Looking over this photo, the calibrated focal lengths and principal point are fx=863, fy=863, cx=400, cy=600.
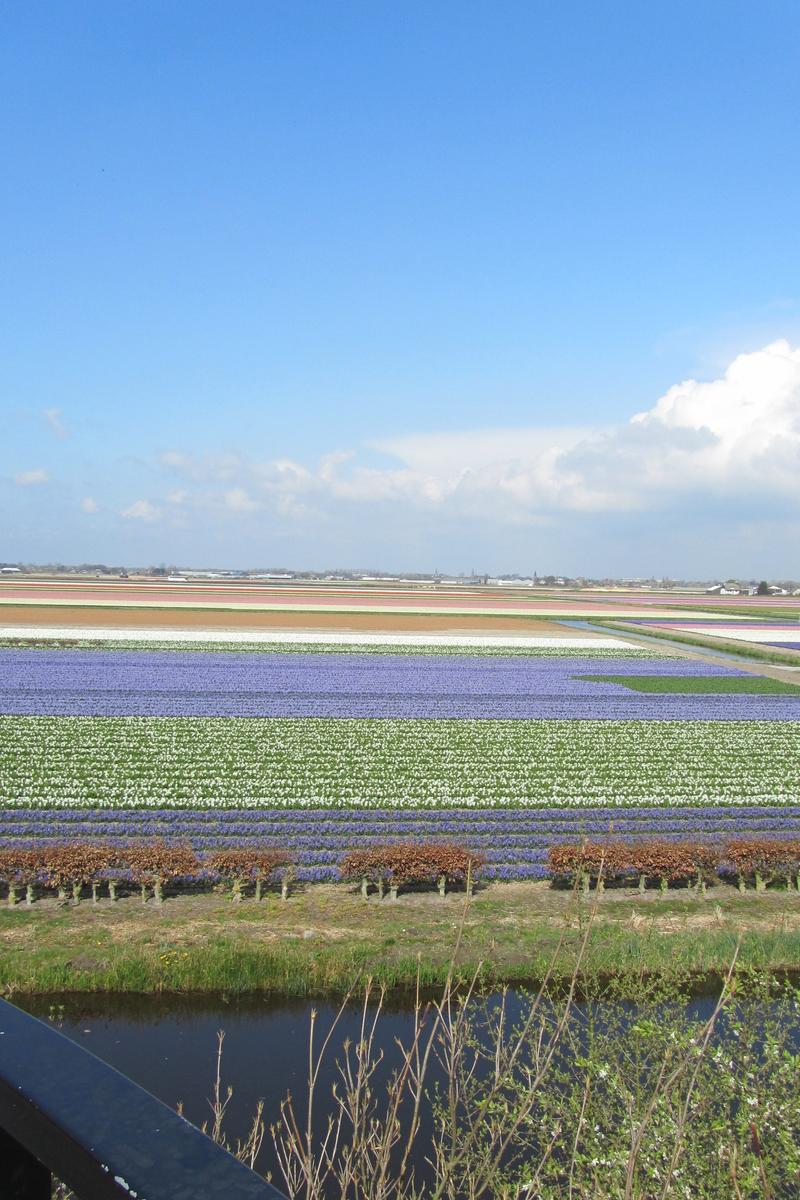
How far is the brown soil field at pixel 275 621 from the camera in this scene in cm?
6988

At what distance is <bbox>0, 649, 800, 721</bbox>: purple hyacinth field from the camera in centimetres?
3678

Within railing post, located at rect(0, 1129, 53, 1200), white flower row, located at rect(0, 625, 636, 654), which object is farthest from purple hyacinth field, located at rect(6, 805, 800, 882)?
white flower row, located at rect(0, 625, 636, 654)

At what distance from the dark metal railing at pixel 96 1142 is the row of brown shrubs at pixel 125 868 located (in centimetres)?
1656

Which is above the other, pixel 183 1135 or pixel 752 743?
pixel 183 1135

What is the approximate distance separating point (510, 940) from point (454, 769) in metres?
11.9

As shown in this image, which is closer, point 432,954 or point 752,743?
point 432,954

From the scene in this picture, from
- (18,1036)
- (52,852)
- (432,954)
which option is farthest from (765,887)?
(18,1036)

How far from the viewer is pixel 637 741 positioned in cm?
3256

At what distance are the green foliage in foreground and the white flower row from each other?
1176cm

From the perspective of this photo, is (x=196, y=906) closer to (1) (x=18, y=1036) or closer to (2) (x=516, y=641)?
(1) (x=18, y=1036)

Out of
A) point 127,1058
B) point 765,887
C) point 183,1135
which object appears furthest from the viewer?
point 765,887

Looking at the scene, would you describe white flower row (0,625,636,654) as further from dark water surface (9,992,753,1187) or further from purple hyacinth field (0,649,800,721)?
dark water surface (9,992,753,1187)

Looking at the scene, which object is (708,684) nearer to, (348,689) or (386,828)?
(348,689)

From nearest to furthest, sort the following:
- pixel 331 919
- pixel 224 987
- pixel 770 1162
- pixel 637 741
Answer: pixel 770 1162
pixel 224 987
pixel 331 919
pixel 637 741
